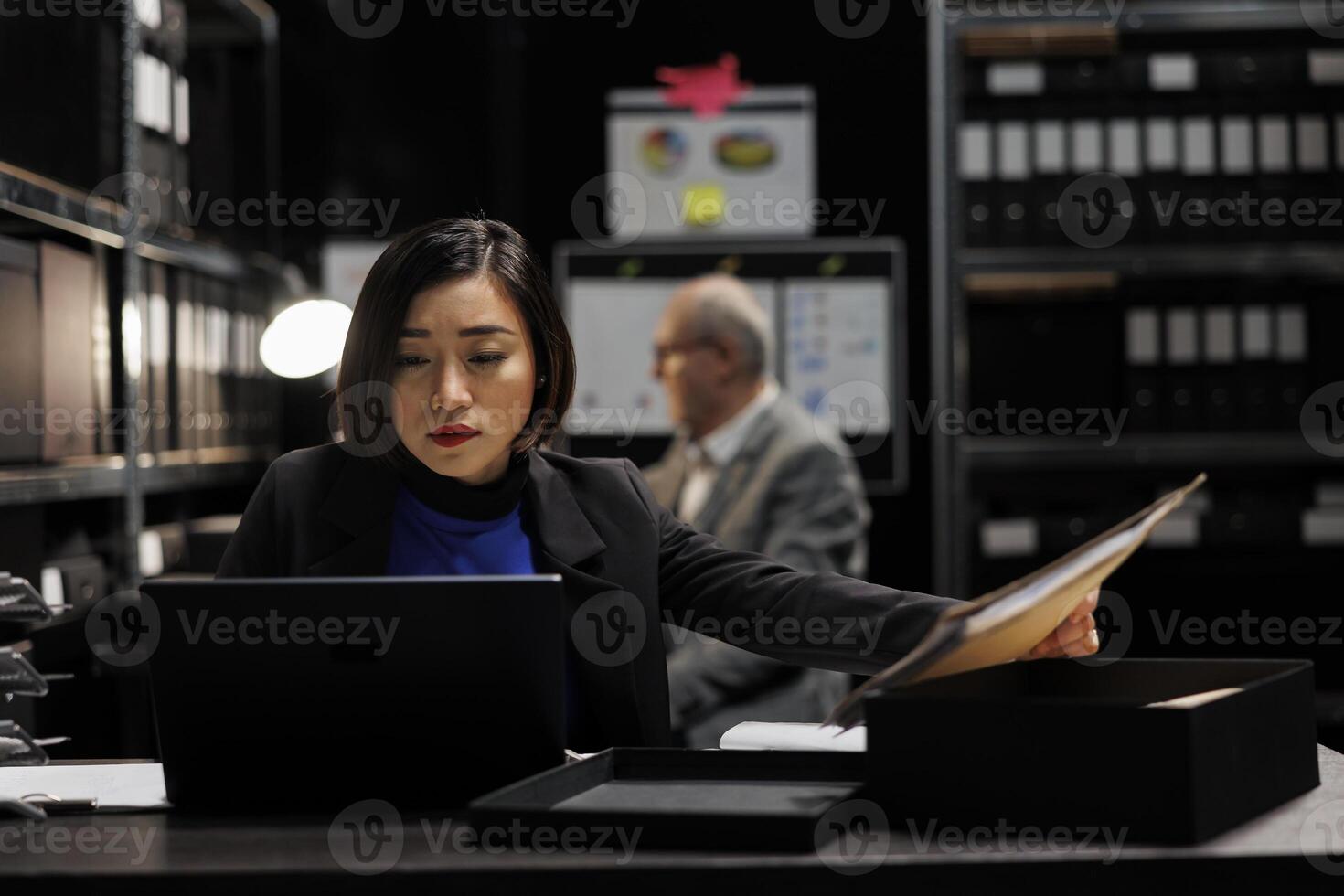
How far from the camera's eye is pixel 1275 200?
3.35 m

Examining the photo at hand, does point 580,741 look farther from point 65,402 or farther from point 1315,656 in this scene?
point 1315,656

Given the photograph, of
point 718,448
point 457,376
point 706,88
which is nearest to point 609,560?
point 457,376

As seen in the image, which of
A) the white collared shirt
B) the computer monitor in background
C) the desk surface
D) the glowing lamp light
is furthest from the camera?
the computer monitor in background

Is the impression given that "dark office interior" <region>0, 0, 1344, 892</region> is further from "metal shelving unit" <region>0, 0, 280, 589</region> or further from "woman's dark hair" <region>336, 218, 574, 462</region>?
"woman's dark hair" <region>336, 218, 574, 462</region>

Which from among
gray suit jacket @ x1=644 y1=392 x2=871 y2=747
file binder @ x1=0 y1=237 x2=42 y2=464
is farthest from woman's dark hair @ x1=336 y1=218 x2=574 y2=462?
gray suit jacket @ x1=644 y1=392 x2=871 y2=747

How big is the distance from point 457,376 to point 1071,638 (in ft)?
2.11

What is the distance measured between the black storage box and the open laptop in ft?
0.84

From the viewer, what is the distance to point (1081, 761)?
0.92 m

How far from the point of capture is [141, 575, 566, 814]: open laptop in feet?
3.29

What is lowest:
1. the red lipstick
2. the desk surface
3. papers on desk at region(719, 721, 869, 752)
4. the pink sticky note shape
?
papers on desk at region(719, 721, 869, 752)

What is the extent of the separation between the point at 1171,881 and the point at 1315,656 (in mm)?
2795

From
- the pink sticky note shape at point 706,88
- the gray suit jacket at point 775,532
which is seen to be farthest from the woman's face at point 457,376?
the pink sticky note shape at point 706,88

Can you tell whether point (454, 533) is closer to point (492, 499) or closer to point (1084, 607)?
point (492, 499)

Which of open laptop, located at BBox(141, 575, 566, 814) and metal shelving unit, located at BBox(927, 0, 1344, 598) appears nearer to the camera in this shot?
open laptop, located at BBox(141, 575, 566, 814)
